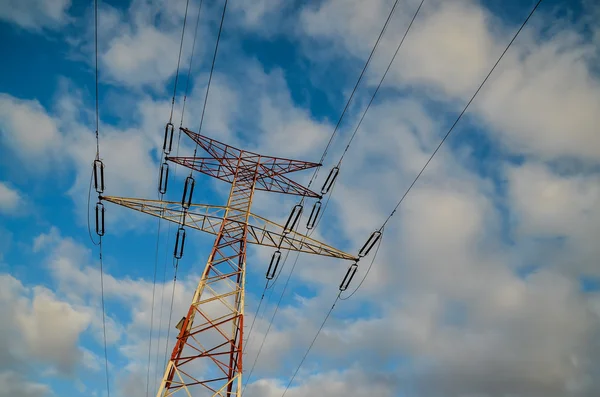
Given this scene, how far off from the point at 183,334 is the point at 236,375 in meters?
2.47

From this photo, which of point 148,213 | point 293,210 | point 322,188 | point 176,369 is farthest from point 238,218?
point 176,369

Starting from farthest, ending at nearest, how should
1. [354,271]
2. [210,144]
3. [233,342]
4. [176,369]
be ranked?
[210,144] → [354,271] → [233,342] → [176,369]

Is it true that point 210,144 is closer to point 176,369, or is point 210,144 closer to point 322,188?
point 322,188

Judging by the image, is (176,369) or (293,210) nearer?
(176,369)

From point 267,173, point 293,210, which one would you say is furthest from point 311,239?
point 267,173

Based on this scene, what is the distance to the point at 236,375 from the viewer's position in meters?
14.1

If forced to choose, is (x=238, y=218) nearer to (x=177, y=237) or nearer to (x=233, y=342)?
(x=177, y=237)

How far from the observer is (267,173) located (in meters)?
21.8

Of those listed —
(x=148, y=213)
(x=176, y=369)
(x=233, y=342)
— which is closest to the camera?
(x=176, y=369)

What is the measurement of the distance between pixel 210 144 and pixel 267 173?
131 inches

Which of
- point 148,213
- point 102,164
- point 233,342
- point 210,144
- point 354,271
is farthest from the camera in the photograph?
point 210,144

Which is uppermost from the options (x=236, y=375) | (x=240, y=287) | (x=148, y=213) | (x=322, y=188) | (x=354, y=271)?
(x=322, y=188)

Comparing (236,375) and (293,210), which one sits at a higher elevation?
(293,210)

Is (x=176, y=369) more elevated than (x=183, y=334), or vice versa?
(x=183, y=334)
